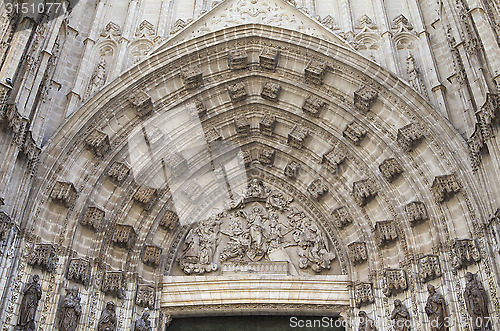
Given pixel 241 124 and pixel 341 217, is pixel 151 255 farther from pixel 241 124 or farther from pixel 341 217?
pixel 341 217

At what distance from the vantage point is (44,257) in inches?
334

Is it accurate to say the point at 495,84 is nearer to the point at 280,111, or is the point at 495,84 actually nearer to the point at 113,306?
the point at 280,111

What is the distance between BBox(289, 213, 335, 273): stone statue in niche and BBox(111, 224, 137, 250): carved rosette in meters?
3.16

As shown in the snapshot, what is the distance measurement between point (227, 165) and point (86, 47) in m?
3.72

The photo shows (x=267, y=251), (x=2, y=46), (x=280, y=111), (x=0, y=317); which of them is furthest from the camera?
(x=280, y=111)

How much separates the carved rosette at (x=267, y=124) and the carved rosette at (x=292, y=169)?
79 centimetres

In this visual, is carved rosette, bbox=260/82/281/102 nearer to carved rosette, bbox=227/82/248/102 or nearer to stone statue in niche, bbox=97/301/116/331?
carved rosette, bbox=227/82/248/102

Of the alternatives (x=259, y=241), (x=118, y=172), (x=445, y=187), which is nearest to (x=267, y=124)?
(x=259, y=241)

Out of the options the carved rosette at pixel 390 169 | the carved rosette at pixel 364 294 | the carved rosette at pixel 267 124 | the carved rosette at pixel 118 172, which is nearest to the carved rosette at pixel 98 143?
the carved rosette at pixel 118 172

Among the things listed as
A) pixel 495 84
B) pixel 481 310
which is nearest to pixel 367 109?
pixel 495 84

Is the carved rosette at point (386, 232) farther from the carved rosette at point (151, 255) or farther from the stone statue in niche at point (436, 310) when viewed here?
the carved rosette at point (151, 255)

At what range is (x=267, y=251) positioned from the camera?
10.7 metres

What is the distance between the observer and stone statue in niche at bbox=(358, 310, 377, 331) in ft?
30.0

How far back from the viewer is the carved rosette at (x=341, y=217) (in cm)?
1048
